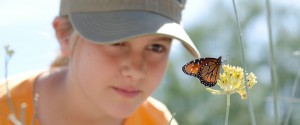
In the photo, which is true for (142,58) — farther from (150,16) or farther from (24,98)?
(24,98)

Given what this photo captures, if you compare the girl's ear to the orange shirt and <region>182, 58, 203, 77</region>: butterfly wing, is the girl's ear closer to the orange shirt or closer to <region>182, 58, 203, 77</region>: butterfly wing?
the orange shirt

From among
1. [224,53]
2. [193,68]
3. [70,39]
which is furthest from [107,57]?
[224,53]

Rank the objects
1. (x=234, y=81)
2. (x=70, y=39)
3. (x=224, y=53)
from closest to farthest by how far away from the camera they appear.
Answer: (x=234, y=81) → (x=70, y=39) → (x=224, y=53)

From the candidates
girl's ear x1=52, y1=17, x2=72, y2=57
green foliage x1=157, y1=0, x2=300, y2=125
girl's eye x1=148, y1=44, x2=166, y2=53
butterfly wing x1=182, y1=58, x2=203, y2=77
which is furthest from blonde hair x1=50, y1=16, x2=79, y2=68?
green foliage x1=157, y1=0, x2=300, y2=125

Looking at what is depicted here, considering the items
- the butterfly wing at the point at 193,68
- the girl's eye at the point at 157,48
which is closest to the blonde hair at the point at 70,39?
the girl's eye at the point at 157,48

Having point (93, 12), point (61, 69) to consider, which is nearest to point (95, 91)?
point (93, 12)

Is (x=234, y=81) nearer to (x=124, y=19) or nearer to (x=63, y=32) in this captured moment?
(x=124, y=19)
